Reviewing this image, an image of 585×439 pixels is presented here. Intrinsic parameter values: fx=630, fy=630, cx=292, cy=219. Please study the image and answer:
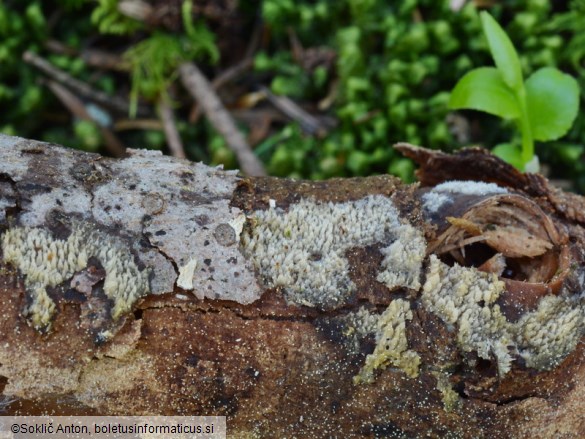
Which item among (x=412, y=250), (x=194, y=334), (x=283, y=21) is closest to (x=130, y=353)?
(x=194, y=334)

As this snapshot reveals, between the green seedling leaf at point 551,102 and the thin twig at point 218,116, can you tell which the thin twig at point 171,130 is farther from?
the green seedling leaf at point 551,102

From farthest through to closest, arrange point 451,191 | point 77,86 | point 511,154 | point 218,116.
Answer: point 77,86, point 218,116, point 511,154, point 451,191

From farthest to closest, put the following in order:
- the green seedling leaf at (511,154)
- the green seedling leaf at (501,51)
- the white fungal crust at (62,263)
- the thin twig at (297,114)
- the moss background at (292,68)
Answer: the thin twig at (297,114)
the moss background at (292,68)
the green seedling leaf at (511,154)
the green seedling leaf at (501,51)
the white fungal crust at (62,263)

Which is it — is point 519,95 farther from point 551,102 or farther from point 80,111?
point 80,111

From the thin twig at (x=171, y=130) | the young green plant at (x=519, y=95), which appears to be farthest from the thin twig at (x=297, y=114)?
the young green plant at (x=519, y=95)

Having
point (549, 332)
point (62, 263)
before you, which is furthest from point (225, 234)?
point (549, 332)
